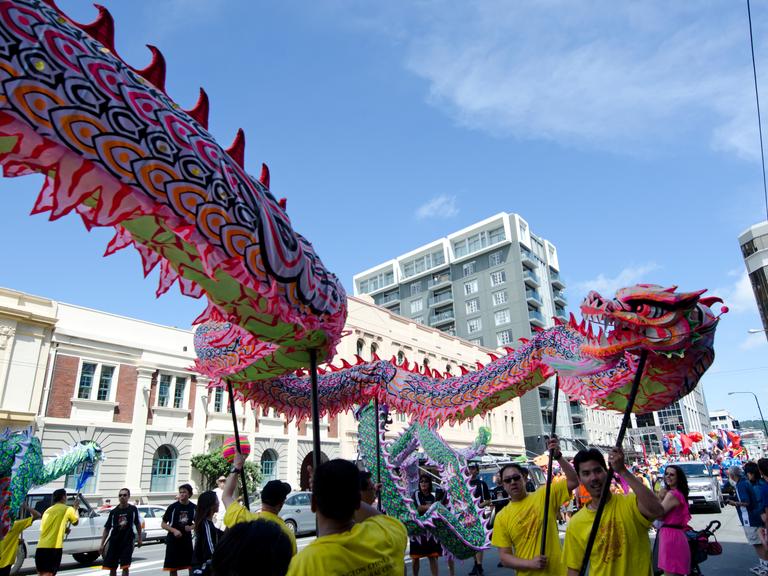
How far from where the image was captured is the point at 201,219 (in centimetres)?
263

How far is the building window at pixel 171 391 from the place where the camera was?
67.7 ft

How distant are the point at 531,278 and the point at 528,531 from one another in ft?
159

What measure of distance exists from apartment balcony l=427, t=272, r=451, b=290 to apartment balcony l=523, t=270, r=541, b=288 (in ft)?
27.2

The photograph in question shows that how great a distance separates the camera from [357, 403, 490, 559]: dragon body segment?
641 cm

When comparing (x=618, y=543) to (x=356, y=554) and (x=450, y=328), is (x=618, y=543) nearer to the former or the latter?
(x=356, y=554)

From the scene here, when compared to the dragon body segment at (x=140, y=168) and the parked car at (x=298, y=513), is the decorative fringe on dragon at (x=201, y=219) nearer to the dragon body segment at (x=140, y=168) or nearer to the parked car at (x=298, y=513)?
the dragon body segment at (x=140, y=168)

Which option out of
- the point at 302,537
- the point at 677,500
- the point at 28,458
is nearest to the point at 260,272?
the point at 677,500

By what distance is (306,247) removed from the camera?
151 inches

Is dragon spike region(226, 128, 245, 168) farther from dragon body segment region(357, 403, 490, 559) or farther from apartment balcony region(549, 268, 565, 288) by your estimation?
apartment balcony region(549, 268, 565, 288)

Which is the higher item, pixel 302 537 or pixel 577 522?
pixel 577 522

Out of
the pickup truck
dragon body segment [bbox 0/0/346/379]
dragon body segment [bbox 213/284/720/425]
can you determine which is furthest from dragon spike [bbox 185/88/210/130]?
the pickup truck

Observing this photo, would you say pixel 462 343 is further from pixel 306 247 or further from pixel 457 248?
pixel 306 247

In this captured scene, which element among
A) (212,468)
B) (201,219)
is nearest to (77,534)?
(212,468)

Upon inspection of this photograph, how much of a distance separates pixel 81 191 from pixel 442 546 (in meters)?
6.85
